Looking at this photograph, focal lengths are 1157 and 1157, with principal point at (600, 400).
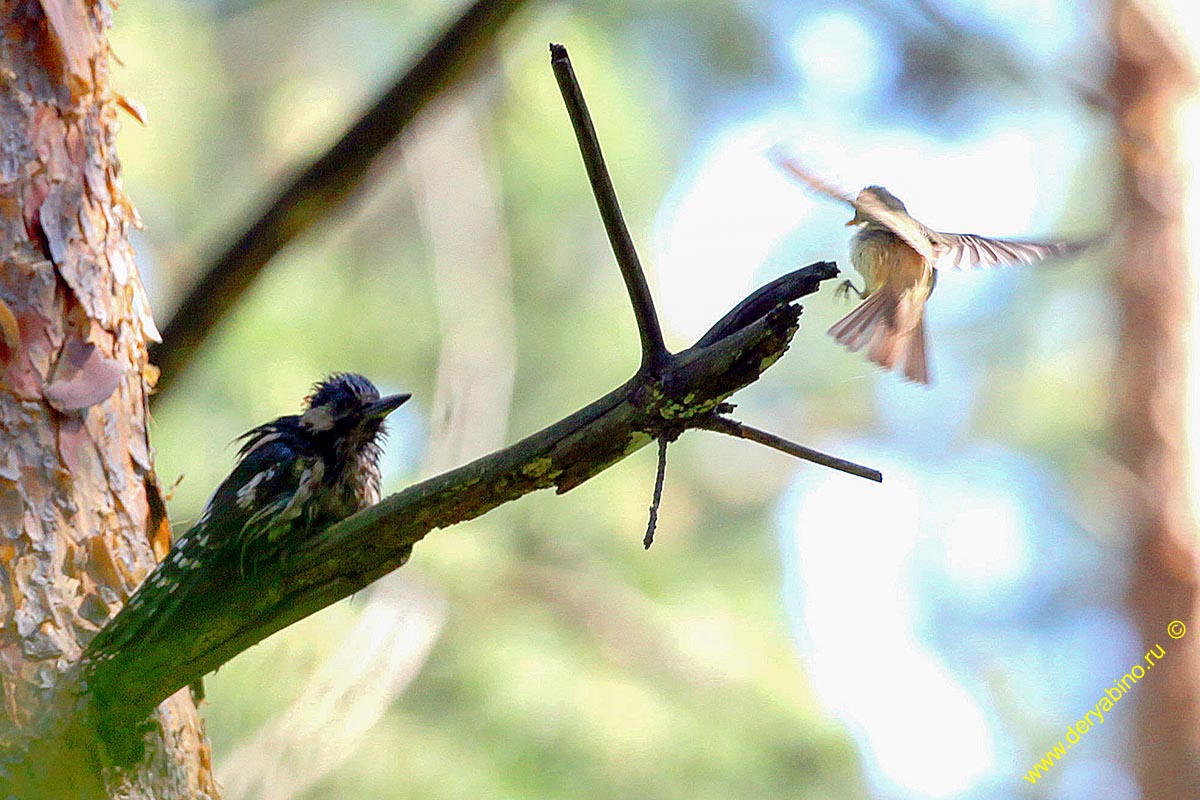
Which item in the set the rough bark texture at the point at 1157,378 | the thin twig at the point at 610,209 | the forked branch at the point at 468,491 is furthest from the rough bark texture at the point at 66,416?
the rough bark texture at the point at 1157,378

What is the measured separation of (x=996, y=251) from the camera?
1.96 m

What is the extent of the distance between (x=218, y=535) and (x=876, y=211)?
1195 millimetres

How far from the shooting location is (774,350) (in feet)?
4.57

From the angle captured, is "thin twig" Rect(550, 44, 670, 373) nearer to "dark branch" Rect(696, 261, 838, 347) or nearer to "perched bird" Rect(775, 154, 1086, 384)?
"dark branch" Rect(696, 261, 838, 347)

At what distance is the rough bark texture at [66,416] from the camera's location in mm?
1897

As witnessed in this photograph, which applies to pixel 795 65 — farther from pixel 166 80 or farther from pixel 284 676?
pixel 284 676

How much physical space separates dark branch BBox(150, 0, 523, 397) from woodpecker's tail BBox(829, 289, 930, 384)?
117 cm

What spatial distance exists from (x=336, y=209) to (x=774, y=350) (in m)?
1.53

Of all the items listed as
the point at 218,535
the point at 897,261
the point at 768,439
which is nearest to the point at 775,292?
the point at 768,439

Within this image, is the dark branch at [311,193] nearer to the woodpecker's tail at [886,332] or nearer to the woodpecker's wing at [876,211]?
the woodpecker's wing at [876,211]

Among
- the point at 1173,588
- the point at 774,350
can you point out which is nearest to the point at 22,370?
the point at 774,350

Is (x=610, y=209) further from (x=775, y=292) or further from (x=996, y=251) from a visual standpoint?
(x=996, y=251)

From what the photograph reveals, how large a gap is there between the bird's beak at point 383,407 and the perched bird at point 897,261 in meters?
0.93

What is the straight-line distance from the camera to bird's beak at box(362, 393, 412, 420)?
7.72ft
